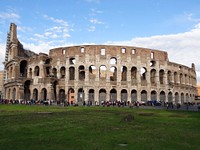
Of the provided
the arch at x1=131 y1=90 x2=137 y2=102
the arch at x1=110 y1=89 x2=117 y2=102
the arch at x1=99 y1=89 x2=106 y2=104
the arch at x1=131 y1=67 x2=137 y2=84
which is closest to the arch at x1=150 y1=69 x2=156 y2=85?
the arch at x1=131 y1=67 x2=137 y2=84

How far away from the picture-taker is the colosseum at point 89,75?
42188mm

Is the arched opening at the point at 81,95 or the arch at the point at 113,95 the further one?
the arch at the point at 113,95

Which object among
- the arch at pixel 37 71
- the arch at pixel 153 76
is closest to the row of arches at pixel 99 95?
the arch at pixel 153 76

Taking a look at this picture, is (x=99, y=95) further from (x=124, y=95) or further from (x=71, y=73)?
(x=71, y=73)

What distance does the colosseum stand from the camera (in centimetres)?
4219

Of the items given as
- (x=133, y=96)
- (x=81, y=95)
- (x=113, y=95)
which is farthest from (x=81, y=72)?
(x=133, y=96)

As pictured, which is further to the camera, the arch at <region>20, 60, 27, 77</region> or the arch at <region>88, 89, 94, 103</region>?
the arch at <region>20, 60, 27, 77</region>

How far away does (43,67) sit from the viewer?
43094 millimetres

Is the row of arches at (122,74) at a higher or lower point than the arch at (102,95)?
higher

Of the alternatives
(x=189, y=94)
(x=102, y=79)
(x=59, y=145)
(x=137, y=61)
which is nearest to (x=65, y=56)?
(x=102, y=79)

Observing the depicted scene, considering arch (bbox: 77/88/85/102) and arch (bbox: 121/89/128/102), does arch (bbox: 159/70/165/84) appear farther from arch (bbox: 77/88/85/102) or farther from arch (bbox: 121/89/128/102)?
arch (bbox: 77/88/85/102)

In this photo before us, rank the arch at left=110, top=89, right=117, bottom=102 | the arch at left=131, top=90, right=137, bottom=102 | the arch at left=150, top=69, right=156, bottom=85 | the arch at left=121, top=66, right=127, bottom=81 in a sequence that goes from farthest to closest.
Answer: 1. the arch at left=150, top=69, right=156, bottom=85
2. the arch at left=121, top=66, right=127, bottom=81
3. the arch at left=131, top=90, right=137, bottom=102
4. the arch at left=110, top=89, right=117, bottom=102

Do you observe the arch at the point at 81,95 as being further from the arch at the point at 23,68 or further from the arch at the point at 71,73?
the arch at the point at 23,68

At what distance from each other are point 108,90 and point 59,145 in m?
34.1
